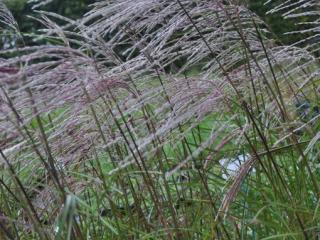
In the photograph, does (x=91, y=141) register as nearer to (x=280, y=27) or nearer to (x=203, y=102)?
(x=203, y=102)

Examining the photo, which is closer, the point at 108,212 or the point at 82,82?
the point at 82,82

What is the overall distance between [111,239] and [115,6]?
80cm

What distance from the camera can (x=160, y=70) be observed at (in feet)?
6.58

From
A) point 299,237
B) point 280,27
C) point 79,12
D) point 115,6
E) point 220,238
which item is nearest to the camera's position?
point 115,6

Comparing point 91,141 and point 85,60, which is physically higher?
point 85,60

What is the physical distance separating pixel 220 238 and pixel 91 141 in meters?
0.45

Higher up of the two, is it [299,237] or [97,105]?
[97,105]

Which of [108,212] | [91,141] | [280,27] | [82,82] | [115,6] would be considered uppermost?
[115,6]

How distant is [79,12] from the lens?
11.9 m

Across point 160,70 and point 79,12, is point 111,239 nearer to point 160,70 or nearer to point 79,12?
point 160,70

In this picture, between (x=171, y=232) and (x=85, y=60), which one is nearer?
(x=85, y=60)

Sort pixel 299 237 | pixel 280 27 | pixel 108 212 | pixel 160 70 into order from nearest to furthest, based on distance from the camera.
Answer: pixel 299 237
pixel 160 70
pixel 108 212
pixel 280 27

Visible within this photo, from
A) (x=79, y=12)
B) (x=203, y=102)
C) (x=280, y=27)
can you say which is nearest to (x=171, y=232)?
(x=203, y=102)

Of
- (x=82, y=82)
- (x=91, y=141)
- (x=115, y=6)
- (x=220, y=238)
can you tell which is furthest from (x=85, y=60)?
(x=220, y=238)
